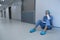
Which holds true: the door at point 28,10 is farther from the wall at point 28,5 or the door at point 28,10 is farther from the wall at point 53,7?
the wall at point 53,7

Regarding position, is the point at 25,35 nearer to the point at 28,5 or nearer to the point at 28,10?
the point at 28,10

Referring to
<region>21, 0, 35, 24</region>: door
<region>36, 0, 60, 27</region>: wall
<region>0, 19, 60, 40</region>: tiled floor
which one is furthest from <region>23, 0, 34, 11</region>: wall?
<region>0, 19, 60, 40</region>: tiled floor

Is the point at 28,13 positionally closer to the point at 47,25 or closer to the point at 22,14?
the point at 22,14

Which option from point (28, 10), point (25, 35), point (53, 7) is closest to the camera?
point (25, 35)

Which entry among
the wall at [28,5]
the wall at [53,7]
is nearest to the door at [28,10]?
the wall at [28,5]

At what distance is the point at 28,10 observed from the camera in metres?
7.80

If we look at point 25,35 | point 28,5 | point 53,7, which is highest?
point 28,5

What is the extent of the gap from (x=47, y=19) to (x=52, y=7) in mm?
969

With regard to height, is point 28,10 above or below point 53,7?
below

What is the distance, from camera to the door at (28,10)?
710 centimetres

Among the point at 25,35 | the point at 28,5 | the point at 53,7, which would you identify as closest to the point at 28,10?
the point at 28,5

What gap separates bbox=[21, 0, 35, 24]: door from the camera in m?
A: 7.10

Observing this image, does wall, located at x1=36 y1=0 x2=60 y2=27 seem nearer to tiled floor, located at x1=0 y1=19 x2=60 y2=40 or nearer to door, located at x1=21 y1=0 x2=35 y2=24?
tiled floor, located at x1=0 y1=19 x2=60 y2=40

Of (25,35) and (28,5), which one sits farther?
(28,5)
